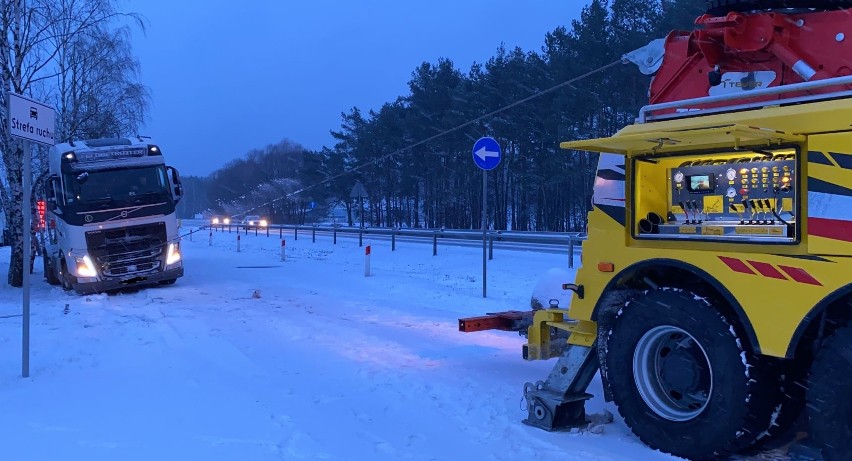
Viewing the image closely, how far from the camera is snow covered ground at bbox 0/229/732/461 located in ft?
15.8

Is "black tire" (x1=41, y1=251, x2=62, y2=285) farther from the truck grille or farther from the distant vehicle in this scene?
the distant vehicle

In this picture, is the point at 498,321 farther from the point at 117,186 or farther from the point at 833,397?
the point at 117,186

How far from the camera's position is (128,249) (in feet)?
49.4

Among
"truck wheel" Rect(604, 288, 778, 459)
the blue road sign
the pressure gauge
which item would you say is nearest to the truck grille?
the blue road sign

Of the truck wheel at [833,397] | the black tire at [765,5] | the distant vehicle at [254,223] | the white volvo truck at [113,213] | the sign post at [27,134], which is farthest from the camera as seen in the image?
the distant vehicle at [254,223]

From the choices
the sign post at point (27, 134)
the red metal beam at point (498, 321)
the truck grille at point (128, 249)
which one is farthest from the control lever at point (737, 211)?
the truck grille at point (128, 249)

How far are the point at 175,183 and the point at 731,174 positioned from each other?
1399 cm

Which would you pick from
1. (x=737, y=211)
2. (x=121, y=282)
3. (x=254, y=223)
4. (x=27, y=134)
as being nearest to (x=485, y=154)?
(x=27, y=134)

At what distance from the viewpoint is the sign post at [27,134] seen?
6761 millimetres

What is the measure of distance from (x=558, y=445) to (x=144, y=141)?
14.1 meters

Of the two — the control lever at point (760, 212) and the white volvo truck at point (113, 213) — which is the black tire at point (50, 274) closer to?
the white volvo truck at point (113, 213)

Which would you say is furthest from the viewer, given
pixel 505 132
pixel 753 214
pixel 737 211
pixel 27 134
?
pixel 505 132

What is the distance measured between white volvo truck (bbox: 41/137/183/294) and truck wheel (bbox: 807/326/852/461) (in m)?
14.4

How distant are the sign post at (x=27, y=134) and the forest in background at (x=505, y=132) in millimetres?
14508
